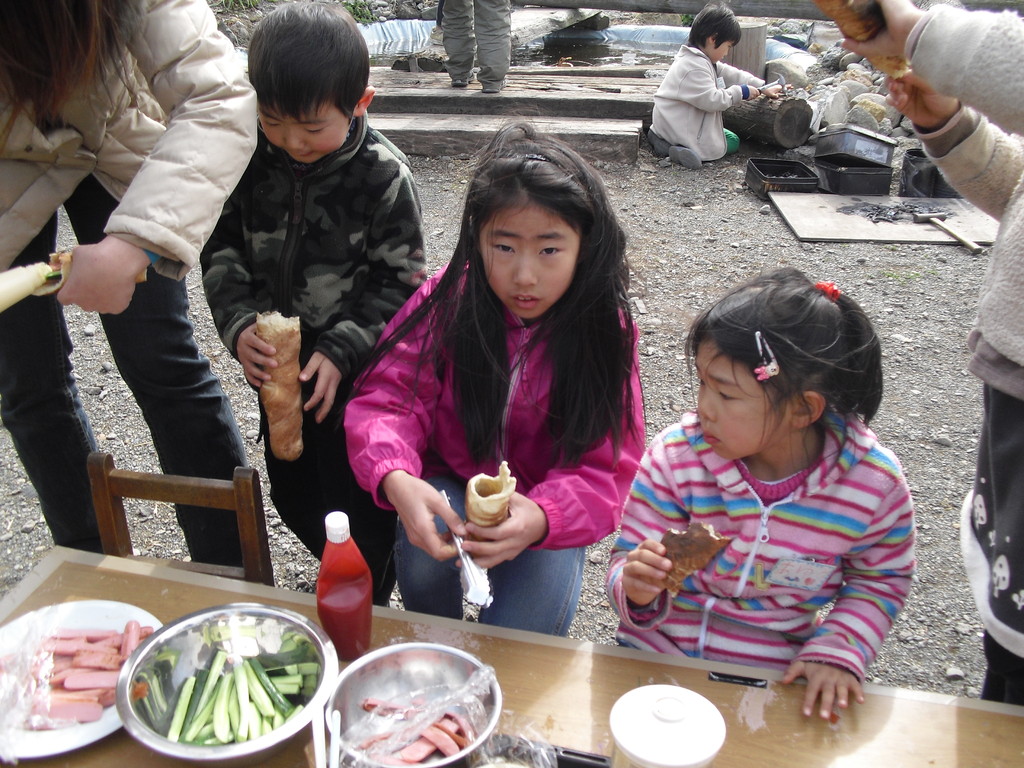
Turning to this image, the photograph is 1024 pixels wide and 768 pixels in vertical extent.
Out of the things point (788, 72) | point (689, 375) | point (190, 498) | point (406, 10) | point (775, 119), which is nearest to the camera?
point (190, 498)

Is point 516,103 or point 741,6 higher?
point 741,6

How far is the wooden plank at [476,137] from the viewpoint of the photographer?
6.89 meters

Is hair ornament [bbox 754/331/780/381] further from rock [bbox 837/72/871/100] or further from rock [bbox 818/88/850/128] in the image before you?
rock [bbox 837/72/871/100]

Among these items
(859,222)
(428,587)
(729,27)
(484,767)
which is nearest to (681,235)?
(859,222)

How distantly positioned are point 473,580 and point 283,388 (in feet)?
3.02

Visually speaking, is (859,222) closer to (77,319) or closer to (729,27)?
(729,27)

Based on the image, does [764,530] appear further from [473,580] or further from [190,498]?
[190,498]

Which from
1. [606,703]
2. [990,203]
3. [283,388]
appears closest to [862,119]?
[990,203]

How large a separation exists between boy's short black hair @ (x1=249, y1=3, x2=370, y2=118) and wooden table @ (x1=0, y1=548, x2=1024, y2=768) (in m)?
1.08

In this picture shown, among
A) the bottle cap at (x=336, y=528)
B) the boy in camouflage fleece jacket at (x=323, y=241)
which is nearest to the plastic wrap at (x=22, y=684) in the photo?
the bottle cap at (x=336, y=528)

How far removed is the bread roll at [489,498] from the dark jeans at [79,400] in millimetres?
1029

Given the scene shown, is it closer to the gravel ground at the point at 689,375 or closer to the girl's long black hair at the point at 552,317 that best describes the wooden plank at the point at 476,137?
the gravel ground at the point at 689,375

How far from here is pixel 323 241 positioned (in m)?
2.14

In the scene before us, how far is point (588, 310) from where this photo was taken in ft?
6.09
